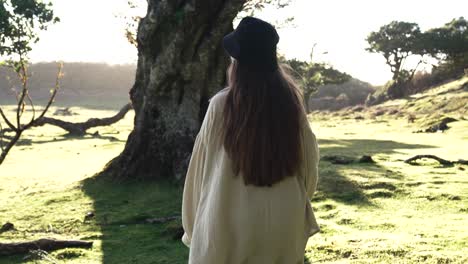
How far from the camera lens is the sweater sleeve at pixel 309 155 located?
3439 mm

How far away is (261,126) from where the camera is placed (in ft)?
10.4

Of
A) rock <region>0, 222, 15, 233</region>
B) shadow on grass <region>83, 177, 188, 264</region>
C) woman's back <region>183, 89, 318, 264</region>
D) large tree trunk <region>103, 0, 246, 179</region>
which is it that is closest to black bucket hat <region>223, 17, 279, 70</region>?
woman's back <region>183, 89, 318, 264</region>

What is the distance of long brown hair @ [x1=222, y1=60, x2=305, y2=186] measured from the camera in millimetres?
3158

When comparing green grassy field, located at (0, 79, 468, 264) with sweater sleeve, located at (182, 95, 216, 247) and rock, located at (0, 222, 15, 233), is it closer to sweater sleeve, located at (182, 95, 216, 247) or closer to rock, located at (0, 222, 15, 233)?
rock, located at (0, 222, 15, 233)

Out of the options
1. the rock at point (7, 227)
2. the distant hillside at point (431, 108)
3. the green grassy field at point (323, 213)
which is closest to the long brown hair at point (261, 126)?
the green grassy field at point (323, 213)

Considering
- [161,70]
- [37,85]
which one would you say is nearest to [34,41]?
[161,70]

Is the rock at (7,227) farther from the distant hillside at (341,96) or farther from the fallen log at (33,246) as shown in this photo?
the distant hillside at (341,96)

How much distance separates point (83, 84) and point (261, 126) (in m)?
69.3

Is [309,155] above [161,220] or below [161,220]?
above

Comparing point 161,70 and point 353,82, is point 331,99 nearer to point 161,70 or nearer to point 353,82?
point 353,82

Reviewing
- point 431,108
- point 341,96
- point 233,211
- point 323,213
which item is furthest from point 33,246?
point 341,96

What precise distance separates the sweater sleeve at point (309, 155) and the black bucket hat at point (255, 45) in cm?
44

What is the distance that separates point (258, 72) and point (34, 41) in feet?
21.6

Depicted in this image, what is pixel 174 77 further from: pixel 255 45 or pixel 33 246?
pixel 255 45
